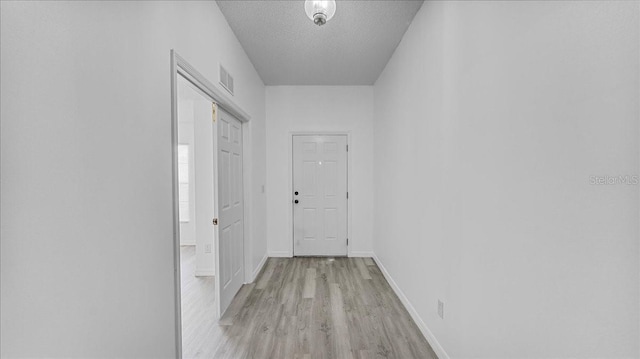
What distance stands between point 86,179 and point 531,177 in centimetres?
171

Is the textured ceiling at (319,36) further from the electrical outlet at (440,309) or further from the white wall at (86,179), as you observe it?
the electrical outlet at (440,309)

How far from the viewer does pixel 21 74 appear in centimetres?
80

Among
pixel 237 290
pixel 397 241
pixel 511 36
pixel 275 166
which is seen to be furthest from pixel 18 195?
pixel 275 166

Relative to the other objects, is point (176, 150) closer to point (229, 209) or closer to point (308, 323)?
point (229, 209)

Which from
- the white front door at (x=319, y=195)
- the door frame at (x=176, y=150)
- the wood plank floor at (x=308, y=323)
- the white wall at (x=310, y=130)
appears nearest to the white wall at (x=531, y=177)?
the wood plank floor at (x=308, y=323)

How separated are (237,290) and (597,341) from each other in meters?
2.94

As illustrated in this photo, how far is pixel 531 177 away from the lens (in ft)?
3.88

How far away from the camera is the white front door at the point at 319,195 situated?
4.53 meters

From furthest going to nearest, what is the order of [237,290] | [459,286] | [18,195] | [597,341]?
[237,290]
[459,286]
[597,341]
[18,195]

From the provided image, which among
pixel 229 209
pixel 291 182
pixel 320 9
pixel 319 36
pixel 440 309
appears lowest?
pixel 440 309

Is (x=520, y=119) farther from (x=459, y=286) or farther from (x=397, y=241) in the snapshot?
(x=397, y=241)

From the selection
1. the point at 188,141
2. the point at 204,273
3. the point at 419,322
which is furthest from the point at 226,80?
the point at 188,141

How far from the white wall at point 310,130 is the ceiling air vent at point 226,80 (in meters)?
1.74

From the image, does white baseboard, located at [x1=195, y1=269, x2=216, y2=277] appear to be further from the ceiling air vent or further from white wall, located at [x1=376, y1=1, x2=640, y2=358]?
white wall, located at [x1=376, y1=1, x2=640, y2=358]
